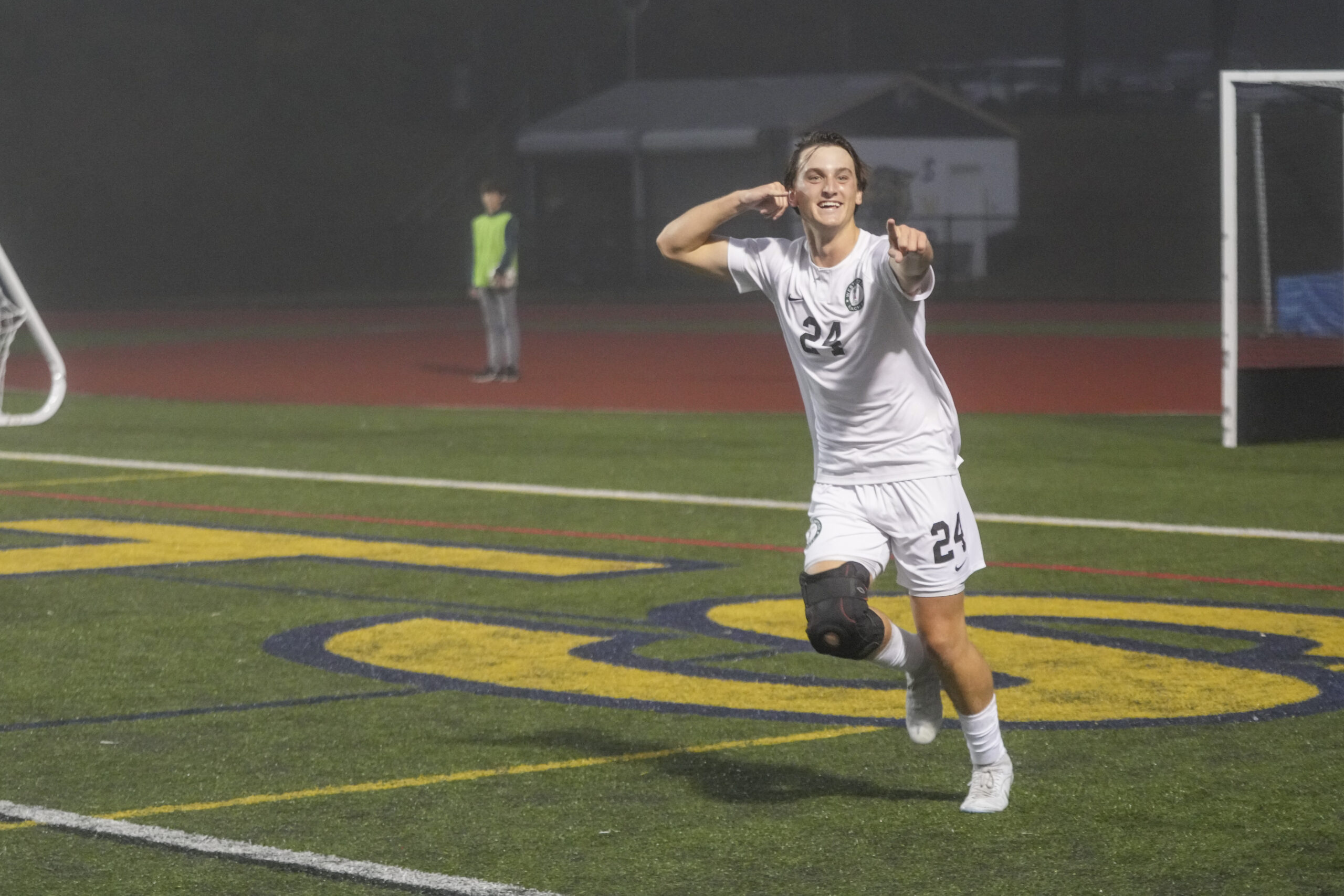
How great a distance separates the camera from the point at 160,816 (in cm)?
562

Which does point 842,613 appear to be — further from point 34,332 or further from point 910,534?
point 34,332

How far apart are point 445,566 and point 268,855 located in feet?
17.1

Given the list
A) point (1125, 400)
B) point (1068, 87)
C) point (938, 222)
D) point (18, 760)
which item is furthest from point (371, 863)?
point (1068, 87)

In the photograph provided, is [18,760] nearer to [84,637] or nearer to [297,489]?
[84,637]

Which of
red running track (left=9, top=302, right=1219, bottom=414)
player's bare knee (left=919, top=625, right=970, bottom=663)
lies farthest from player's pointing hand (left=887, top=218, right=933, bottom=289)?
red running track (left=9, top=302, right=1219, bottom=414)

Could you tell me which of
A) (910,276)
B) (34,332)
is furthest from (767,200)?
(34,332)

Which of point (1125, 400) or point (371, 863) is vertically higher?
point (371, 863)

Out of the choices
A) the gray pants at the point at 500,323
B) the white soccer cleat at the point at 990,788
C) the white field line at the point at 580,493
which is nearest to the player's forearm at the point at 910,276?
the white soccer cleat at the point at 990,788

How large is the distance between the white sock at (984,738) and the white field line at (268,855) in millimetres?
1313

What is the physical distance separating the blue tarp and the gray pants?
8.14 m

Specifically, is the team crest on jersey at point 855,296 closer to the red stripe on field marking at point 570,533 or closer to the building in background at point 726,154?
the red stripe on field marking at point 570,533

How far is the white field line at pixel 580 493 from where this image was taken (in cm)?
1130

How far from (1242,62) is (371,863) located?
191ft

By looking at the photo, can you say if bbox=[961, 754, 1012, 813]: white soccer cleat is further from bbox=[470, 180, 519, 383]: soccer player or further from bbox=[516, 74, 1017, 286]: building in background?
bbox=[516, 74, 1017, 286]: building in background
